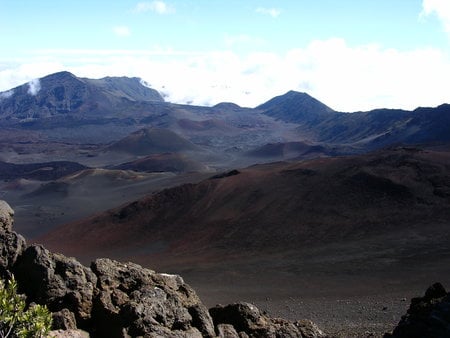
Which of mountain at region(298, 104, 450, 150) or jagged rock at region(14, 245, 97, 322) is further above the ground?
mountain at region(298, 104, 450, 150)

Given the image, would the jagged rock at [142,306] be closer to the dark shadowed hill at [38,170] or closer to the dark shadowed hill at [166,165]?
the dark shadowed hill at [166,165]

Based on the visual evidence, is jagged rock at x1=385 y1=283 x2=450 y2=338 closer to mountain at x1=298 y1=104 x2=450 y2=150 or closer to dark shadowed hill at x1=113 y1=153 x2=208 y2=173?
mountain at x1=298 y1=104 x2=450 y2=150

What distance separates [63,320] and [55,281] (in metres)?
1.51

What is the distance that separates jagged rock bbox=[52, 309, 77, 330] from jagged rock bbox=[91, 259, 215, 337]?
0.59 m

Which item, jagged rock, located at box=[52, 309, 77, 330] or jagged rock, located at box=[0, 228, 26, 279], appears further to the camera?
jagged rock, located at box=[0, 228, 26, 279]

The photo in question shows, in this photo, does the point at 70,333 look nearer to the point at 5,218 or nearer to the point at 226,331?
the point at 226,331

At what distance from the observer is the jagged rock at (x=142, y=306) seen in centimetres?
1019

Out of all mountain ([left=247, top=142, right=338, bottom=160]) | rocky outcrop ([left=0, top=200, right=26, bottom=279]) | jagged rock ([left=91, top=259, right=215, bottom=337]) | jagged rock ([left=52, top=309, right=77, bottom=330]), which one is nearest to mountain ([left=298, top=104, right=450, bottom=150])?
mountain ([left=247, top=142, right=338, bottom=160])

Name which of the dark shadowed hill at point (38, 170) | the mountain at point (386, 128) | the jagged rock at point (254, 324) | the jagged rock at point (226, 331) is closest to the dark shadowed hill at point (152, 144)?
the dark shadowed hill at point (38, 170)

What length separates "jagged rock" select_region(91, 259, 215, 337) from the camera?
10.2 m

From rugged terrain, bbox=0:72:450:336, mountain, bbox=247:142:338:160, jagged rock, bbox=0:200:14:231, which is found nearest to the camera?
jagged rock, bbox=0:200:14:231

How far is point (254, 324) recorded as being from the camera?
12.4 m

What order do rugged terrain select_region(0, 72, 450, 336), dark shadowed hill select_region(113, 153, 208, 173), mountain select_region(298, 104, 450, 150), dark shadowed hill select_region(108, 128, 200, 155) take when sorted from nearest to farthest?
rugged terrain select_region(0, 72, 450, 336), dark shadowed hill select_region(113, 153, 208, 173), mountain select_region(298, 104, 450, 150), dark shadowed hill select_region(108, 128, 200, 155)

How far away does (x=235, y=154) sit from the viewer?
134 meters
